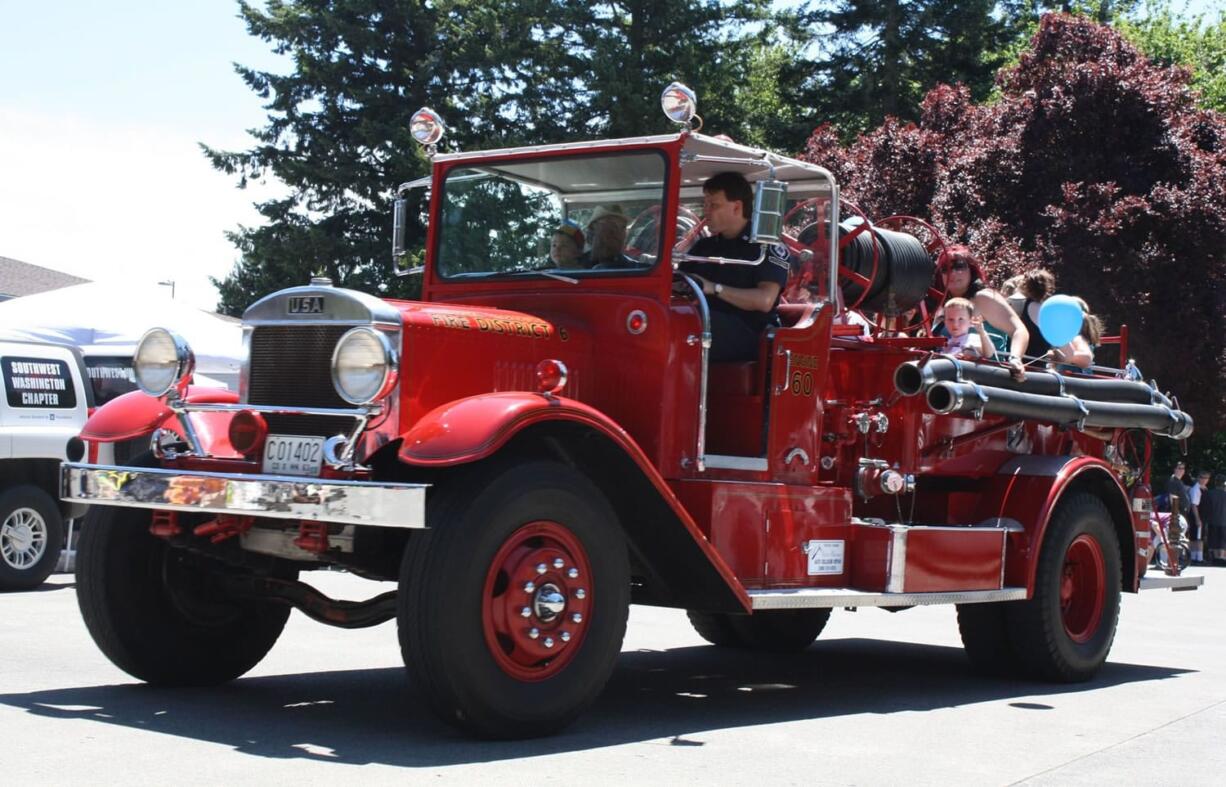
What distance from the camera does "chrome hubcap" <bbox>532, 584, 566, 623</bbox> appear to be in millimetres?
6148

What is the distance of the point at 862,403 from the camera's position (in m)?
8.62

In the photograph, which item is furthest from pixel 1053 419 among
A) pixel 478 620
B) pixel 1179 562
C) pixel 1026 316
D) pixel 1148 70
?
pixel 1148 70

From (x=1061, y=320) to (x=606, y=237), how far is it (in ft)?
11.1

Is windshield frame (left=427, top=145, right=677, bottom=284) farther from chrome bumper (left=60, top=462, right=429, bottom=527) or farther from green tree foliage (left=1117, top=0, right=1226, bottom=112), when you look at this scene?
green tree foliage (left=1117, top=0, right=1226, bottom=112)

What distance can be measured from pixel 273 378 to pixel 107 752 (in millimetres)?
1811

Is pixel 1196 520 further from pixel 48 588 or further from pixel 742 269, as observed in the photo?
pixel 742 269

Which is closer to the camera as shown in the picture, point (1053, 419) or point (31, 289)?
point (1053, 419)

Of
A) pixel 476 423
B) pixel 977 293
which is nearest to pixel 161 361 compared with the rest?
pixel 476 423

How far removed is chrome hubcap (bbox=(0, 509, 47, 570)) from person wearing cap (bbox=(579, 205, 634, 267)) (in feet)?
25.6

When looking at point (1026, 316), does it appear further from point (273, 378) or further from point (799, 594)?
point (273, 378)

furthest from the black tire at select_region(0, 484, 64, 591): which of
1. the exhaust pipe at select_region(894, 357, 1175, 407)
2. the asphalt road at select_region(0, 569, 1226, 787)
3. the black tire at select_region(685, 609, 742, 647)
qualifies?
the exhaust pipe at select_region(894, 357, 1175, 407)

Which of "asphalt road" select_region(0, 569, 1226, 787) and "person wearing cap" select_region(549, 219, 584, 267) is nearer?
"asphalt road" select_region(0, 569, 1226, 787)

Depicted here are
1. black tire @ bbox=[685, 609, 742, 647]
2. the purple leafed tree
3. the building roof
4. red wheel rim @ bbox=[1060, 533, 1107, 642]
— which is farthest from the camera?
the building roof

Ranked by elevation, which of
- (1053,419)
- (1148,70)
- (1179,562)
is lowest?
(1179,562)
